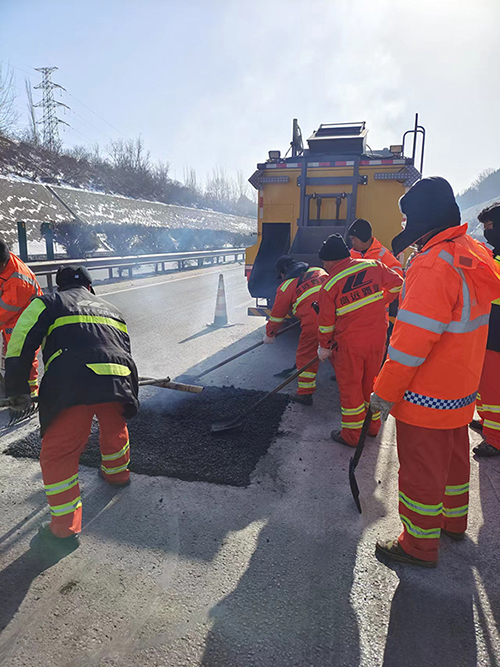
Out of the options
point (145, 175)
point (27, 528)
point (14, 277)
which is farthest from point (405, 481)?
point (145, 175)

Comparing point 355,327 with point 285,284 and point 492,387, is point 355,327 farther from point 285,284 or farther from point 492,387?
point 285,284

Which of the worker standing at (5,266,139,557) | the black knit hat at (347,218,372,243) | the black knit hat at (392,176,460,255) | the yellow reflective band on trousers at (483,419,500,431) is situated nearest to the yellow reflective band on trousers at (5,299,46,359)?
the worker standing at (5,266,139,557)

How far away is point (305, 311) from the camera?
179 inches

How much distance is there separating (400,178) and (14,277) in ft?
17.5

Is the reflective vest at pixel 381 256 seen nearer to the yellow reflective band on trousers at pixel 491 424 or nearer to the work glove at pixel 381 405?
the yellow reflective band on trousers at pixel 491 424

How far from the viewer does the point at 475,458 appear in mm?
3424

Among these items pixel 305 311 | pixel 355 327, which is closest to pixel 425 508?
pixel 355 327

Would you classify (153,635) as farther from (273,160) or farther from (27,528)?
(273,160)

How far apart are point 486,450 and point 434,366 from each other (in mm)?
1808

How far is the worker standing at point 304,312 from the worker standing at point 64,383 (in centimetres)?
232

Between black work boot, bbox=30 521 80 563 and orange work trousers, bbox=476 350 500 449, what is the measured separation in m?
3.08

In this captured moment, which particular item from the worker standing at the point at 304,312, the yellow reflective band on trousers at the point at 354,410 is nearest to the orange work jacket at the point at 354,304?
the yellow reflective band on trousers at the point at 354,410

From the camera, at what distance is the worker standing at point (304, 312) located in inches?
176

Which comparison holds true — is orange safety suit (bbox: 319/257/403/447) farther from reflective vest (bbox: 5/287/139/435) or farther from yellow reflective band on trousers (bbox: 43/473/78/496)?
yellow reflective band on trousers (bbox: 43/473/78/496)
